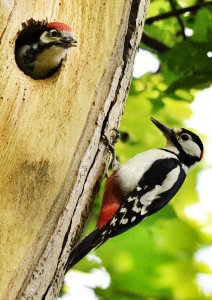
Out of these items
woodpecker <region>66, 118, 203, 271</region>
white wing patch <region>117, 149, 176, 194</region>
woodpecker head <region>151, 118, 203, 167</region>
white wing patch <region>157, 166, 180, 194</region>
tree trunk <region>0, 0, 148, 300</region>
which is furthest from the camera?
woodpecker head <region>151, 118, 203, 167</region>

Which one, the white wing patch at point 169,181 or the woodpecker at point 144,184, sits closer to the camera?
the woodpecker at point 144,184

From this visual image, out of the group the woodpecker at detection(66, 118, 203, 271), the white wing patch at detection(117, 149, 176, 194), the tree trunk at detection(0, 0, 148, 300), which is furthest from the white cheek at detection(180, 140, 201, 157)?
the tree trunk at detection(0, 0, 148, 300)

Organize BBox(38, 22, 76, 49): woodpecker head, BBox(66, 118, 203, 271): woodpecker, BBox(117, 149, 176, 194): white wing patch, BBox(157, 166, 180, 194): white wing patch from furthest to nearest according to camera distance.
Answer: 1. BBox(157, 166, 180, 194): white wing patch
2. BBox(117, 149, 176, 194): white wing patch
3. BBox(66, 118, 203, 271): woodpecker
4. BBox(38, 22, 76, 49): woodpecker head

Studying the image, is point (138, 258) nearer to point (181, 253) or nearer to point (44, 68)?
point (181, 253)

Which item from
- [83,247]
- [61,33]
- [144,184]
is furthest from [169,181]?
[61,33]

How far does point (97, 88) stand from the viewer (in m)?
3.54

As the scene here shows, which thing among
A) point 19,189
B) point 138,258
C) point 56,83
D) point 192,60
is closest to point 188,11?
point 192,60

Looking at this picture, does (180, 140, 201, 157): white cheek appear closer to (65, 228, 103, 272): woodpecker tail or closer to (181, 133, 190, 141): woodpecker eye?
(181, 133, 190, 141): woodpecker eye

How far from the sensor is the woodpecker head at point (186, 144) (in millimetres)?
5219

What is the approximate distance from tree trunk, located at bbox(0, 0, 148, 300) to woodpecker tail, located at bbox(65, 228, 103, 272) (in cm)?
14

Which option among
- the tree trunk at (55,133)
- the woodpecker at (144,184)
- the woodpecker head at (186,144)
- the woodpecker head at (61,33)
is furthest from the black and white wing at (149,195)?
the woodpecker head at (61,33)

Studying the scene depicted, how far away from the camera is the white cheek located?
5223 millimetres

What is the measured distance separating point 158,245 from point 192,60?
4.31ft

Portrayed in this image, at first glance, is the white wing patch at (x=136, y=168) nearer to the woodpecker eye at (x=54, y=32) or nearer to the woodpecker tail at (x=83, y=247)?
the woodpecker tail at (x=83, y=247)
